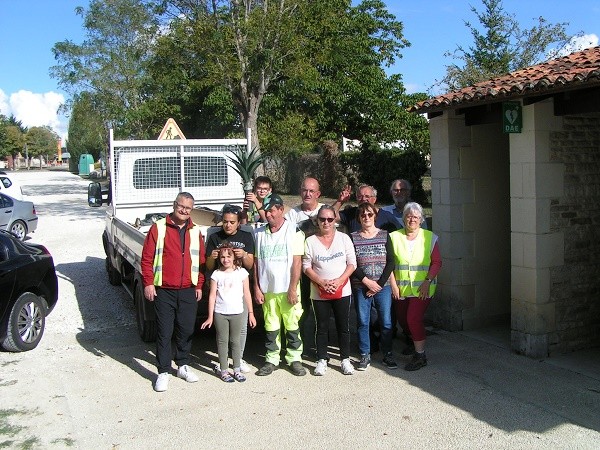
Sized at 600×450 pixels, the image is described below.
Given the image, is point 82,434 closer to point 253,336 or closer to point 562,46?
point 253,336

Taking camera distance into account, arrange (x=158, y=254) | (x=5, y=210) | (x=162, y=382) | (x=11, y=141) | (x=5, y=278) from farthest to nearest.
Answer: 1. (x=11, y=141)
2. (x=5, y=210)
3. (x=5, y=278)
4. (x=158, y=254)
5. (x=162, y=382)

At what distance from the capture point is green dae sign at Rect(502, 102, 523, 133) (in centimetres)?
641

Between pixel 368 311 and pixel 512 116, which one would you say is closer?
pixel 368 311

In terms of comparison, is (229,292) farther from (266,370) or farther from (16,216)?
(16,216)

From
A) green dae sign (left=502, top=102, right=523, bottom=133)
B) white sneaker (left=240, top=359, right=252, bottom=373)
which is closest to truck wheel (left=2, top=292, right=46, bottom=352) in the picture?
white sneaker (left=240, top=359, right=252, bottom=373)

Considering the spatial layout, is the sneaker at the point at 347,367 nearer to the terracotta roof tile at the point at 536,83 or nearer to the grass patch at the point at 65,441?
the grass patch at the point at 65,441

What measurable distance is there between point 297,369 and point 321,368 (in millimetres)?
227

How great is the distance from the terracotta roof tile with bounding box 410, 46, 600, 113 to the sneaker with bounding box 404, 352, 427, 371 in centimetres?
258

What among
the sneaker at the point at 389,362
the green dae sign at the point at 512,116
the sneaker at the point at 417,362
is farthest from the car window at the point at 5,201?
the green dae sign at the point at 512,116

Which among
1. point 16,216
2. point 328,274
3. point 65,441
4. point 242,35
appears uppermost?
point 242,35

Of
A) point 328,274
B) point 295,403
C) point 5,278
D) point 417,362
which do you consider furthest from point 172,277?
point 417,362

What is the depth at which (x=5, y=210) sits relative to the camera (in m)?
16.1

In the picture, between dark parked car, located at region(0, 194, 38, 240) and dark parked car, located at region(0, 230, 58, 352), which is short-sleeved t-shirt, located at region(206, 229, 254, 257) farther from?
dark parked car, located at region(0, 194, 38, 240)

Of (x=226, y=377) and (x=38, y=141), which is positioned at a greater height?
(x=38, y=141)
